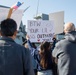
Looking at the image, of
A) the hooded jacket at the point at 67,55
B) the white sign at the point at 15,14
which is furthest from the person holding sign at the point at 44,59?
the white sign at the point at 15,14

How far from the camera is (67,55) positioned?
14.9 feet

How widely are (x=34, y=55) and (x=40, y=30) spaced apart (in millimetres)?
1173

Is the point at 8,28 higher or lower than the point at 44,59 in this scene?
higher

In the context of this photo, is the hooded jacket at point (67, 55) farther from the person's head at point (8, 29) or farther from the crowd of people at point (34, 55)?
the person's head at point (8, 29)

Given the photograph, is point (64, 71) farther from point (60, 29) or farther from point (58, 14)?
point (58, 14)

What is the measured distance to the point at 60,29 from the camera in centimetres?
722

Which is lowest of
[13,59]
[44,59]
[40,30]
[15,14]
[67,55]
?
[44,59]

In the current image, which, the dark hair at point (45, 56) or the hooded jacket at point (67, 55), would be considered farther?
the dark hair at point (45, 56)

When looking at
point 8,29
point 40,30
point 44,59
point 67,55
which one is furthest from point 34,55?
point 8,29

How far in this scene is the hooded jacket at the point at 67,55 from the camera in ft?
14.7

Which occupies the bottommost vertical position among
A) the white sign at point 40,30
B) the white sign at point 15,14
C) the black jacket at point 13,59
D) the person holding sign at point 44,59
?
the person holding sign at point 44,59

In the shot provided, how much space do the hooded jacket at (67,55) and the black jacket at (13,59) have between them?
1506mm

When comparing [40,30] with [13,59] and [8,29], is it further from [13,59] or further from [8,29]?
[13,59]

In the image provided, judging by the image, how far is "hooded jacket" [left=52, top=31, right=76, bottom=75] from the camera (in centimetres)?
449
